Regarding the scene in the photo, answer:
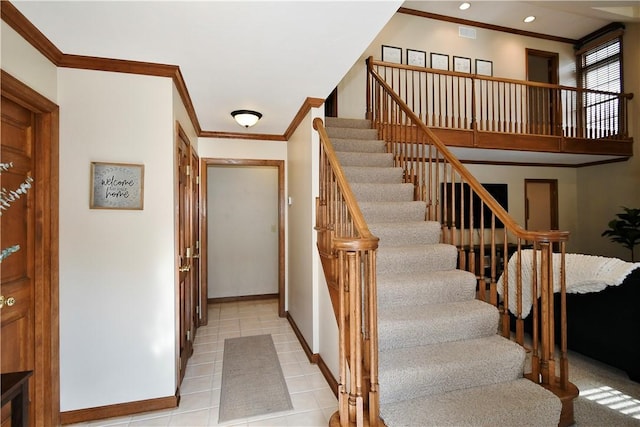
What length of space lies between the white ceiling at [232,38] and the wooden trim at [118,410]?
7.85 feet

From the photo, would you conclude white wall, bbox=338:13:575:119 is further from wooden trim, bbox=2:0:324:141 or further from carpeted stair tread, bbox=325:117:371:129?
wooden trim, bbox=2:0:324:141

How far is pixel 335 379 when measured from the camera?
7.77 ft

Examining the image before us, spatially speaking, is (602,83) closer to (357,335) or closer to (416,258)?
(416,258)

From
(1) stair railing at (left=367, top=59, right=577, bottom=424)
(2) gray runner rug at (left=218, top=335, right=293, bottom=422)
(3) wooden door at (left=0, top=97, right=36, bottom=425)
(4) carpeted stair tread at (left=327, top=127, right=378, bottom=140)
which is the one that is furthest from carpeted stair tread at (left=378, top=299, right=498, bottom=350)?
(4) carpeted stair tread at (left=327, top=127, right=378, bottom=140)

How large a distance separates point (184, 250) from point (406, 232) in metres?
2.15

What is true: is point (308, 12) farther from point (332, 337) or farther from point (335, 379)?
point (335, 379)

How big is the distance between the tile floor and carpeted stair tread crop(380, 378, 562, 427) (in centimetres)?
66

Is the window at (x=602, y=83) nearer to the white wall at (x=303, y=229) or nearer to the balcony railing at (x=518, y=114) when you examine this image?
the balcony railing at (x=518, y=114)

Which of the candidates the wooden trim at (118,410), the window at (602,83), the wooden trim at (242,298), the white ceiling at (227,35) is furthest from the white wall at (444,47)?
the wooden trim at (118,410)

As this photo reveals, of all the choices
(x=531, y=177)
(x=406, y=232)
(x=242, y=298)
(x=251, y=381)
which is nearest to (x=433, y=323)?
(x=406, y=232)

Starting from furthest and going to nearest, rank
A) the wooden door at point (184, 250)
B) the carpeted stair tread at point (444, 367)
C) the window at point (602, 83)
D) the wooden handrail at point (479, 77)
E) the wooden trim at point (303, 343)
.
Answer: the window at point (602, 83), the wooden handrail at point (479, 77), the wooden trim at point (303, 343), the wooden door at point (184, 250), the carpeted stair tread at point (444, 367)

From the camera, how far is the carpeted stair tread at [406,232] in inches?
109

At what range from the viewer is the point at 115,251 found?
2.12 m

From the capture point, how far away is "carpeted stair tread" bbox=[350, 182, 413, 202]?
3137 mm
